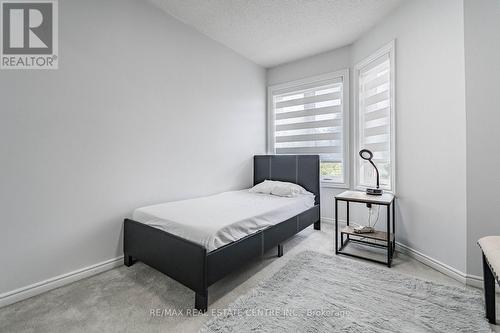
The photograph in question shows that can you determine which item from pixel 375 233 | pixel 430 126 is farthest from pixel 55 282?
pixel 430 126

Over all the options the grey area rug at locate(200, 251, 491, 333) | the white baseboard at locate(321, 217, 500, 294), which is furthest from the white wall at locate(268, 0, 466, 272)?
the grey area rug at locate(200, 251, 491, 333)

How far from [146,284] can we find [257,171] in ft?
7.90

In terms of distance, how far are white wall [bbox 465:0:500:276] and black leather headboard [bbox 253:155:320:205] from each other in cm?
165

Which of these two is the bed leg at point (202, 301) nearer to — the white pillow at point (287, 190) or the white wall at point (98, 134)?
the white wall at point (98, 134)

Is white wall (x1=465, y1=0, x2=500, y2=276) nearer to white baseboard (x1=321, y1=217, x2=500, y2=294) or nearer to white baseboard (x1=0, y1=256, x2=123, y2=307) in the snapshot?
white baseboard (x1=321, y1=217, x2=500, y2=294)

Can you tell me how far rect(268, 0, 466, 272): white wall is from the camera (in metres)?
1.84

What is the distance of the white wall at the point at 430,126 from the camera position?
72.4 inches

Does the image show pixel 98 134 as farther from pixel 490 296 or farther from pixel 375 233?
pixel 490 296

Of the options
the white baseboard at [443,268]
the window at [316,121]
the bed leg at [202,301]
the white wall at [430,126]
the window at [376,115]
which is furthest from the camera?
the window at [316,121]

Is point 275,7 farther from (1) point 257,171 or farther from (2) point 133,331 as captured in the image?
(2) point 133,331

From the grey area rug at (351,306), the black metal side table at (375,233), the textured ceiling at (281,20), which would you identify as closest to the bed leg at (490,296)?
the grey area rug at (351,306)

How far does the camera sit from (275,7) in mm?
2377

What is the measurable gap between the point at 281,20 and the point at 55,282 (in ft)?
11.4

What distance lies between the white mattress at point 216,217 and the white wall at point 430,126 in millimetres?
1256
